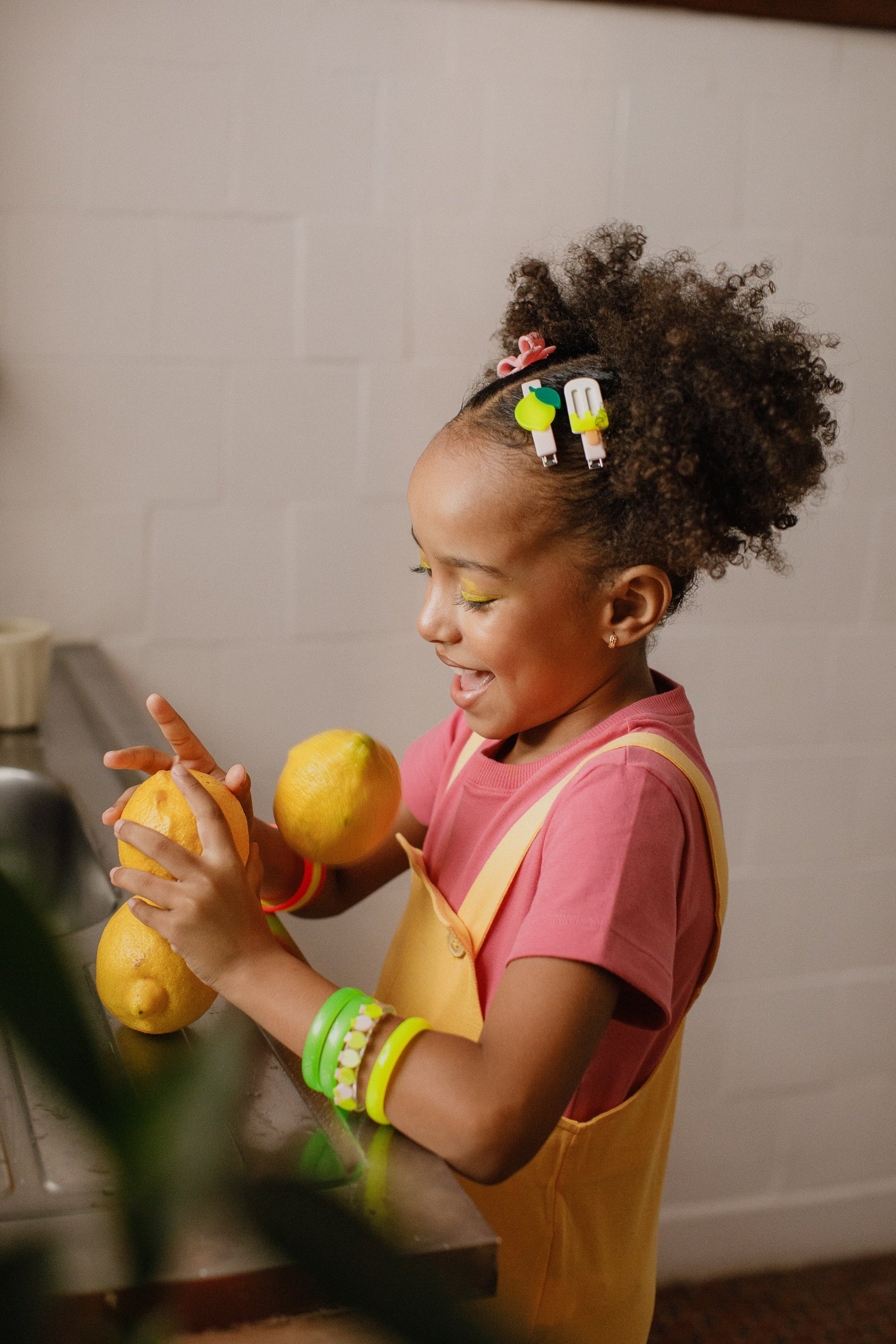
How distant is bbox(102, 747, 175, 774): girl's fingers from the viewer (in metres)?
0.77

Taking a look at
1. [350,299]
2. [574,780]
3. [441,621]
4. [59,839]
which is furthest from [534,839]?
[350,299]

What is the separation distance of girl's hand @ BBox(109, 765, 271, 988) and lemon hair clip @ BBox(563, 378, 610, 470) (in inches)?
13.4

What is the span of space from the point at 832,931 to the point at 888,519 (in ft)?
2.12

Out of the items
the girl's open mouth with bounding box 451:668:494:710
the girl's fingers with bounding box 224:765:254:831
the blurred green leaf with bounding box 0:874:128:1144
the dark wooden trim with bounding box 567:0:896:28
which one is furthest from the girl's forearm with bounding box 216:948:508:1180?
the dark wooden trim with bounding box 567:0:896:28

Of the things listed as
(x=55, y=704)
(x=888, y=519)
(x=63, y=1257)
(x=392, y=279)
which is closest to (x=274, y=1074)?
(x=63, y=1257)

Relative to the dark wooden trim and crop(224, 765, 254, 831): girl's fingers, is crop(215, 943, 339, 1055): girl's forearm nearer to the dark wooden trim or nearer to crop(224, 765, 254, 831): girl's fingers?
crop(224, 765, 254, 831): girl's fingers

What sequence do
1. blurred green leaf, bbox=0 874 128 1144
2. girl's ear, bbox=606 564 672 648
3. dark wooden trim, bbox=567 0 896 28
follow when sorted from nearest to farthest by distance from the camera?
blurred green leaf, bbox=0 874 128 1144
girl's ear, bbox=606 564 672 648
dark wooden trim, bbox=567 0 896 28

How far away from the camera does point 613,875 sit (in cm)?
71

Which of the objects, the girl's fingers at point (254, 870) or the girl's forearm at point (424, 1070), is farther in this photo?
the girl's fingers at point (254, 870)

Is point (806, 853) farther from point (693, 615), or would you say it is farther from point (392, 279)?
point (392, 279)

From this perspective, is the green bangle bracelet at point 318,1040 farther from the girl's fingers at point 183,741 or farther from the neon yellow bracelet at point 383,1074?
the girl's fingers at point 183,741

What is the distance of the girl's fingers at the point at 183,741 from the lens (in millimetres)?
774

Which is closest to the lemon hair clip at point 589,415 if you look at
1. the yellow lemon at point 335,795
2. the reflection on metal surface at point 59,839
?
the yellow lemon at point 335,795

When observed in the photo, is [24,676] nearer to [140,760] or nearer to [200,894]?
[140,760]
